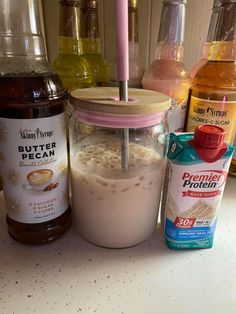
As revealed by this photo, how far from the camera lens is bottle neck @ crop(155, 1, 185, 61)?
52cm

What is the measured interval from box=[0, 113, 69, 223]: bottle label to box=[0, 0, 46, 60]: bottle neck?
0.09 meters

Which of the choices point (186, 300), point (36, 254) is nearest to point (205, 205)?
point (186, 300)

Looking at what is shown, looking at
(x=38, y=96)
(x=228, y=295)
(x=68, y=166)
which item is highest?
(x=38, y=96)

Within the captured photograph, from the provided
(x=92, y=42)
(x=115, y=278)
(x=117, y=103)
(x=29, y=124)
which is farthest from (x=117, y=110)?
(x=92, y=42)

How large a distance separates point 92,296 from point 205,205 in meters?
0.20

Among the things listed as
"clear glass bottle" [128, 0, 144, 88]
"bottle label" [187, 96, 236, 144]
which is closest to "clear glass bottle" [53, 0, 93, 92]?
"clear glass bottle" [128, 0, 144, 88]

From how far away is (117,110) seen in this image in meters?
0.35

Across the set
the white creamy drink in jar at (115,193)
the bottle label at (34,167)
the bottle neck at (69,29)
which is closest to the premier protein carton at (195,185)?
the white creamy drink in jar at (115,193)

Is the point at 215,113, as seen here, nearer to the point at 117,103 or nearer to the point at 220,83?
the point at 220,83

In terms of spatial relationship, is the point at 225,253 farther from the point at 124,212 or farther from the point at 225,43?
the point at 225,43

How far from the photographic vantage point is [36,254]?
0.44 m

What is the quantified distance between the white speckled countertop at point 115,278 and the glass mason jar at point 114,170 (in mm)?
33

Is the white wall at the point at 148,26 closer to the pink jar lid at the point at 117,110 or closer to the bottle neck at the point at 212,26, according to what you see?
Answer: the bottle neck at the point at 212,26

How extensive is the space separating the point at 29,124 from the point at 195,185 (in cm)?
24
